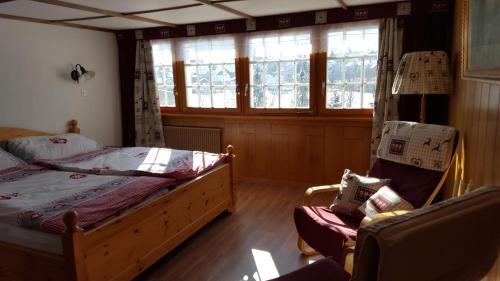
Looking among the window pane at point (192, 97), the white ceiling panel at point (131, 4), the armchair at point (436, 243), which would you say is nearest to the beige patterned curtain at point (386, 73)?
the white ceiling panel at point (131, 4)

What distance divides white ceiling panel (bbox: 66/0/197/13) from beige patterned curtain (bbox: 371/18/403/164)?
192 centimetres

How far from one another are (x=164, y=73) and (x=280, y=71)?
1.70 meters

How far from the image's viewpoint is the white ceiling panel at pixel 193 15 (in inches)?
139

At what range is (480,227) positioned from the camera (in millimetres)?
1057

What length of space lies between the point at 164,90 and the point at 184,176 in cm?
255

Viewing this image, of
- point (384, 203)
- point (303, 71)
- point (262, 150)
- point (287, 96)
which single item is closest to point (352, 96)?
point (303, 71)

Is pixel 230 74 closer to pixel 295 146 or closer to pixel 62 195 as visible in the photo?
pixel 295 146

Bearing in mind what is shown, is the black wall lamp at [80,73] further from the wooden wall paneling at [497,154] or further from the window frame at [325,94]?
the wooden wall paneling at [497,154]

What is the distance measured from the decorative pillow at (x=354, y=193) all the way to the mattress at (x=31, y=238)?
1749 millimetres

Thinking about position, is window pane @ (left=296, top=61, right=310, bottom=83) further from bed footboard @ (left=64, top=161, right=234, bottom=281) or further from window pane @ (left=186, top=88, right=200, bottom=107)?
bed footboard @ (left=64, top=161, right=234, bottom=281)

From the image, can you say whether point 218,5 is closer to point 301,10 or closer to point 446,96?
point 301,10

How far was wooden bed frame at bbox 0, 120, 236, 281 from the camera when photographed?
1859mm

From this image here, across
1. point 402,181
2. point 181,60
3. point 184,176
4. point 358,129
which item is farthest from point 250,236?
point 181,60

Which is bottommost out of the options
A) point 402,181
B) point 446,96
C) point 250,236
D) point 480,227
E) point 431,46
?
point 250,236
